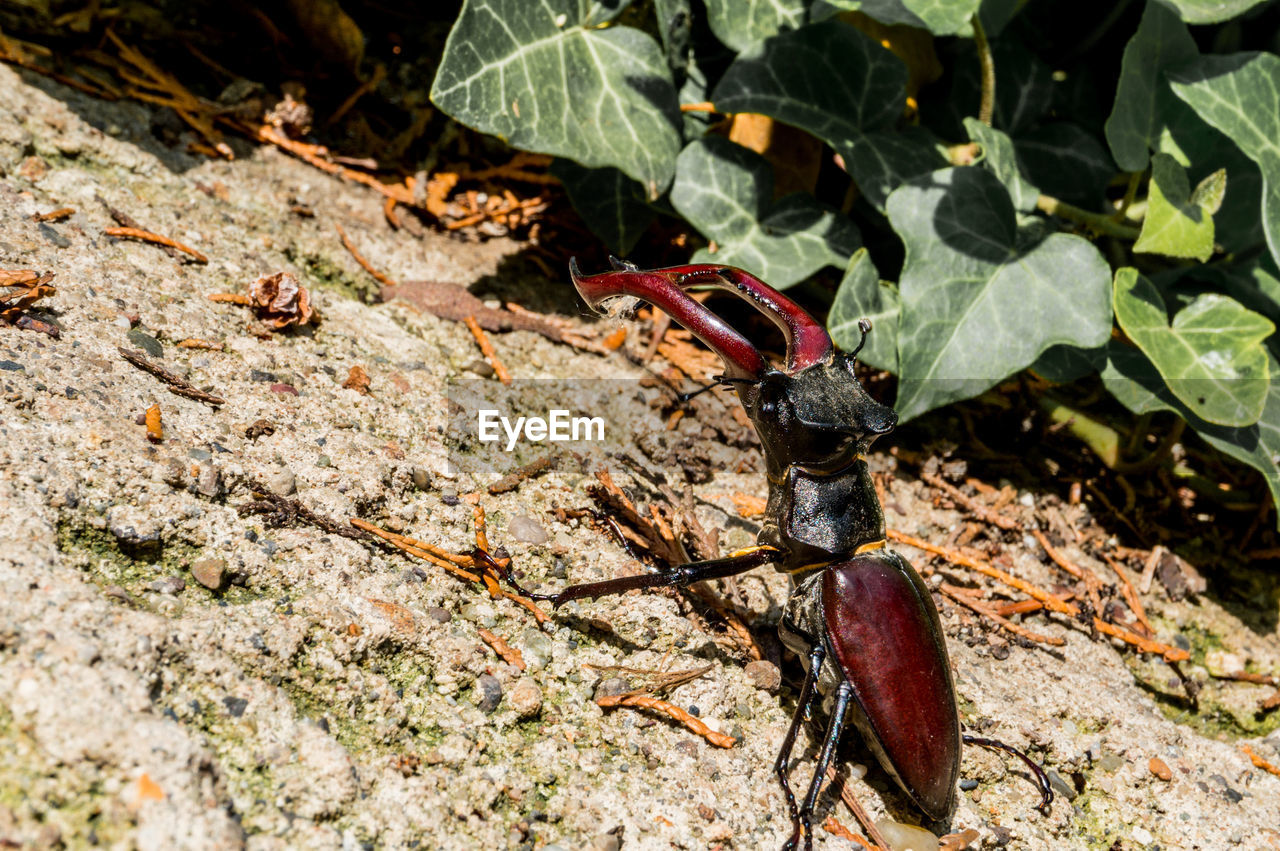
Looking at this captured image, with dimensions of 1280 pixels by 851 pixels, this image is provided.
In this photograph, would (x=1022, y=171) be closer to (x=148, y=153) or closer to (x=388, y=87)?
(x=388, y=87)

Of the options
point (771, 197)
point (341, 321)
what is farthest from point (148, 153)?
point (771, 197)

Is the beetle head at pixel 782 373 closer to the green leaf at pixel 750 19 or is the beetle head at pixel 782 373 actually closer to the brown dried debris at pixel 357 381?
the brown dried debris at pixel 357 381

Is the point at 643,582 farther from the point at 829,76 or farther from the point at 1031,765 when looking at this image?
the point at 829,76

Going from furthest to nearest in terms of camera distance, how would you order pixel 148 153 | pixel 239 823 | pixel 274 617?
pixel 148 153 → pixel 274 617 → pixel 239 823

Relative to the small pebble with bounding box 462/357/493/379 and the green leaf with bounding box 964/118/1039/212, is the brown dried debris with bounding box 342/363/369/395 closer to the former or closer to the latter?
the small pebble with bounding box 462/357/493/379
